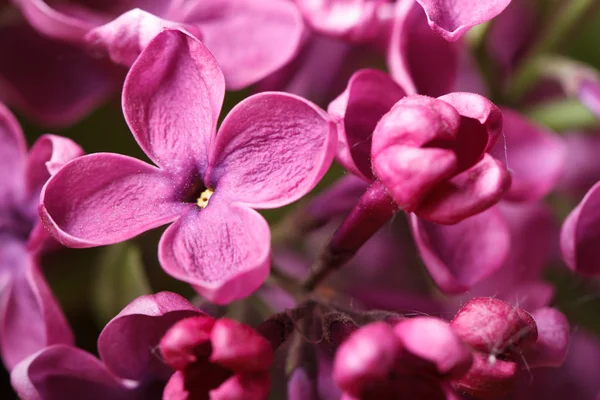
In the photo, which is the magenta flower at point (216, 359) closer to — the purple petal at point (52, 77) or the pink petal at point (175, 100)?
the pink petal at point (175, 100)

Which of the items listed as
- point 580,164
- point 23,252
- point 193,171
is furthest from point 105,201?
point 580,164

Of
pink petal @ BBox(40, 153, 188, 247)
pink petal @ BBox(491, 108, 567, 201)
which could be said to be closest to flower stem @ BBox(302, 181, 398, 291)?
pink petal @ BBox(40, 153, 188, 247)

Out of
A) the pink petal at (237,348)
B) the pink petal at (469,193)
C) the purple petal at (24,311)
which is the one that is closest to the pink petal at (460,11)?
the pink petal at (469,193)

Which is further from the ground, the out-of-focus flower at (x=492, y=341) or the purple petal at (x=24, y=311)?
the out-of-focus flower at (x=492, y=341)

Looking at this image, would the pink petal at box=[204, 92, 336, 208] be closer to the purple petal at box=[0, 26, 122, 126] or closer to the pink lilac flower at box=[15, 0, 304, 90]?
the pink lilac flower at box=[15, 0, 304, 90]

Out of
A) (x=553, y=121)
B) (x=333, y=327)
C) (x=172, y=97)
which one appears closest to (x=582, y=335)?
(x=553, y=121)

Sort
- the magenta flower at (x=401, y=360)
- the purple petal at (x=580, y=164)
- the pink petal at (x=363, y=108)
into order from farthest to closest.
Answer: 1. the purple petal at (x=580, y=164)
2. the pink petal at (x=363, y=108)
3. the magenta flower at (x=401, y=360)

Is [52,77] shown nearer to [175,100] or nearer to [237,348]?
[175,100]
